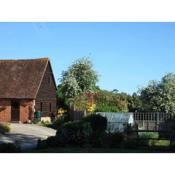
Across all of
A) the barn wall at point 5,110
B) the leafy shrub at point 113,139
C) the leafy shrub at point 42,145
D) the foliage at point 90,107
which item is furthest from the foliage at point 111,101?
the leafy shrub at point 42,145

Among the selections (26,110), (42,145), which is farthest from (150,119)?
(42,145)

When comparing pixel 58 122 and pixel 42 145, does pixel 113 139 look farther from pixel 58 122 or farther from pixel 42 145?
pixel 58 122

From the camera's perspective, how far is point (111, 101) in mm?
41531

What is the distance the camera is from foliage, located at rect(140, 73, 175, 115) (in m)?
40.2

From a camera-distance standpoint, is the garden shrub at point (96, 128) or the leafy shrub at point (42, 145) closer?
the leafy shrub at point (42, 145)

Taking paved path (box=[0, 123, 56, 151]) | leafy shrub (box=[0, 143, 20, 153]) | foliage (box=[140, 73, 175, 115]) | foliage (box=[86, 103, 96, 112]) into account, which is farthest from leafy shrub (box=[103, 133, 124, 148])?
foliage (box=[140, 73, 175, 115])

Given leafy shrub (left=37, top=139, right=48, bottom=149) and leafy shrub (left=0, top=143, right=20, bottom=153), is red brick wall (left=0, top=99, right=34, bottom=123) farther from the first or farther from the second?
leafy shrub (left=0, top=143, right=20, bottom=153)

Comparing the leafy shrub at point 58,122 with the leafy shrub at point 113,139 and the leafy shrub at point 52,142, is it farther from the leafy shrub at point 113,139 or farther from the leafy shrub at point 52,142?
the leafy shrub at point 113,139

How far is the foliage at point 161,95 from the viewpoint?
132ft

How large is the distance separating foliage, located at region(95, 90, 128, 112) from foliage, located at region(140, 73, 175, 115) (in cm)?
191

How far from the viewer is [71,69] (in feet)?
159

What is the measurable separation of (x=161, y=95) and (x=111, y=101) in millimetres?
4457

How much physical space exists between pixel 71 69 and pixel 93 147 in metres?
27.3

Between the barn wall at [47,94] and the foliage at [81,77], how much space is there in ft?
9.07
